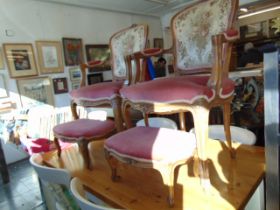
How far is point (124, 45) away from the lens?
75.5 inches

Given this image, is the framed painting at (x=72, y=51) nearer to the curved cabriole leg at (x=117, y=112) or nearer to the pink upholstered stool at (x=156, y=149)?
the curved cabriole leg at (x=117, y=112)

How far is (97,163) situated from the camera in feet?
5.14

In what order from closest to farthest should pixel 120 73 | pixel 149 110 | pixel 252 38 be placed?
1. pixel 149 110
2. pixel 120 73
3. pixel 252 38

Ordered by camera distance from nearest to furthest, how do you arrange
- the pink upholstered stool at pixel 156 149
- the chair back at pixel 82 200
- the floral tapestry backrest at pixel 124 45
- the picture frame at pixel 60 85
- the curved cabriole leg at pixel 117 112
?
the chair back at pixel 82 200 → the pink upholstered stool at pixel 156 149 → the curved cabriole leg at pixel 117 112 → the floral tapestry backrest at pixel 124 45 → the picture frame at pixel 60 85

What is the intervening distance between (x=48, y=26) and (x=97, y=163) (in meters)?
2.97

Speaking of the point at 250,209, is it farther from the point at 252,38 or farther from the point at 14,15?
the point at 252,38

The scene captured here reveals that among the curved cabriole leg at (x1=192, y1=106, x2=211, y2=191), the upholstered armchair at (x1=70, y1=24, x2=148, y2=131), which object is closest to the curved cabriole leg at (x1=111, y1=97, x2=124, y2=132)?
the upholstered armchair at (x1=70, y1=24, x2=148, y2=131)

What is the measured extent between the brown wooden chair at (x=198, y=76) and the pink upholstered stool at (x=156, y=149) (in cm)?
5

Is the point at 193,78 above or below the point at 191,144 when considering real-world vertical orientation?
above

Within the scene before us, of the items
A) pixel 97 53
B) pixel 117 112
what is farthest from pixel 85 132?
pixel 97 53

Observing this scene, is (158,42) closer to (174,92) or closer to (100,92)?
(100,92)

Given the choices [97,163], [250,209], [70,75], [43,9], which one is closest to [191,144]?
[250,209]

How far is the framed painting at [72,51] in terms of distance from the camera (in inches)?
151

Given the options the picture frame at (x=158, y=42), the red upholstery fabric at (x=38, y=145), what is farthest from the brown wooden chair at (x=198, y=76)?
the picture frame at (x=158, y=42)
